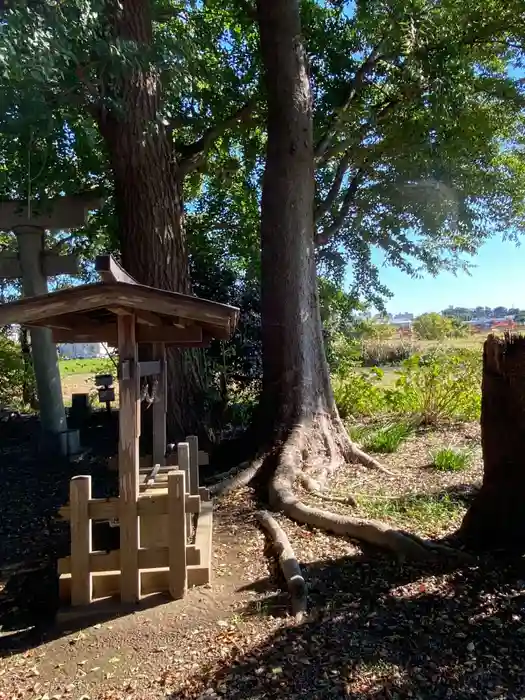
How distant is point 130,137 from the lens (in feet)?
22.5

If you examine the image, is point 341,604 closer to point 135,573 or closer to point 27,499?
point 135,573

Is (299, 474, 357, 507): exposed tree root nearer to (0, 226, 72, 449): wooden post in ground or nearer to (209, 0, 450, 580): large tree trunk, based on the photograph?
(209, 0, 450, 580): large tree trunk

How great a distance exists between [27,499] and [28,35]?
4857mm

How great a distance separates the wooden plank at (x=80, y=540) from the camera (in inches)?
138

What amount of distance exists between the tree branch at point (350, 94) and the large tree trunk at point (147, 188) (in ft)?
7.18

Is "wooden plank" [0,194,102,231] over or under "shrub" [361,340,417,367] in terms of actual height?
over

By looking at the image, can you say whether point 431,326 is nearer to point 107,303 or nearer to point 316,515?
point 316,515

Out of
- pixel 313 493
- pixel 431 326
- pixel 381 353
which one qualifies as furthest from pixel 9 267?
pixel 431 326

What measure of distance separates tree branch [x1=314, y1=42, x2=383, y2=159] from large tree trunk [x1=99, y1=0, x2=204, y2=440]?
2189 mm

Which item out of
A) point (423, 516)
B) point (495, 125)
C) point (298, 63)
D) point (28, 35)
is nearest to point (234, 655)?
point (423, 516)

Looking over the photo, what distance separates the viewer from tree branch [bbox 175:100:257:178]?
7.83 meters

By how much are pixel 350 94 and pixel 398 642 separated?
292 inches

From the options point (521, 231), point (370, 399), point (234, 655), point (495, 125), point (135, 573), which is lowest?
point (234, 655)

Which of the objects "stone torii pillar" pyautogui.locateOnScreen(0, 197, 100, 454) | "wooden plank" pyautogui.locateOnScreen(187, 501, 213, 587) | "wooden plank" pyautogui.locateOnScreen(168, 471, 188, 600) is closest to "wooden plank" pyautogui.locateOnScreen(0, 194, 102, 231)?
"stone torii pillar" pyautogui.locateOnScreen(0, 197, 100, 454)
